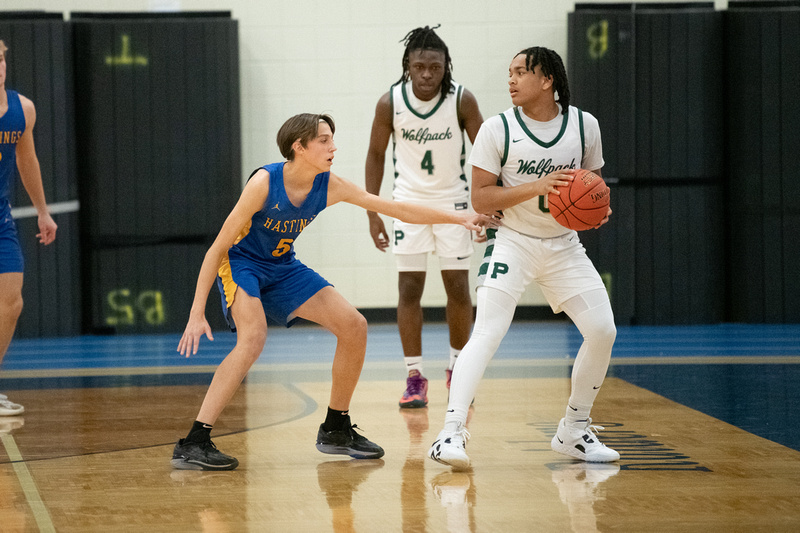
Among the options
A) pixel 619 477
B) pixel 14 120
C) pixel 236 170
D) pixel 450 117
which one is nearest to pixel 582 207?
pixel 619 477

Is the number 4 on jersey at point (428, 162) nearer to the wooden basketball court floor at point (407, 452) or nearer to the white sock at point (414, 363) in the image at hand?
the white sock at point (414, 363)

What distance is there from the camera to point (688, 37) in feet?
27.6

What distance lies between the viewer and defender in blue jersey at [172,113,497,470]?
3332 millimetres

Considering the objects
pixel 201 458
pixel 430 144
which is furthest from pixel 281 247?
pixel 430 144

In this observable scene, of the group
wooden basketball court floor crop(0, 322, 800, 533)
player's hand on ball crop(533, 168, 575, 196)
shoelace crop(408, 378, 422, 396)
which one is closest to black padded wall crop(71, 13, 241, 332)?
wooden basketball court floor crop(0, 322, 800, 533)

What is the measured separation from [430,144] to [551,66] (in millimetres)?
1435

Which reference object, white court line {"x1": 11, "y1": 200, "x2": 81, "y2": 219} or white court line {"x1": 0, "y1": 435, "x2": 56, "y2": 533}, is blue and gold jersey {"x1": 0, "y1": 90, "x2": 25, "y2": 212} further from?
white court line {"x1": 11, "y1": 200, "x2": 81, "y2": 219}

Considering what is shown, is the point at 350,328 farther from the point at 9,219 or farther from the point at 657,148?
the point at 657,148

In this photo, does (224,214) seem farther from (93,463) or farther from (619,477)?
(619,477)

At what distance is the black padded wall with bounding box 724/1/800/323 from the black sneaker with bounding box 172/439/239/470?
6428 mm

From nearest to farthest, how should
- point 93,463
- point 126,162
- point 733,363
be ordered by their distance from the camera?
point 93,463, point 733,363, point 126,162

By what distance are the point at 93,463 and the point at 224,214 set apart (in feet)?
16.9

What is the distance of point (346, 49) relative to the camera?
343 inches

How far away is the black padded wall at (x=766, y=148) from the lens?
839cm
